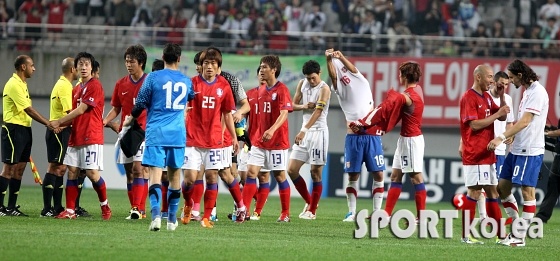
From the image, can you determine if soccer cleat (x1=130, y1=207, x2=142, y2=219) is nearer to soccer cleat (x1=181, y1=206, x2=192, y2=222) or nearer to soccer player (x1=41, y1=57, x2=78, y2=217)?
soccer cleat (x1=181, y1=206, x2=192, y2=222)

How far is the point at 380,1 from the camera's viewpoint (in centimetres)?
2350

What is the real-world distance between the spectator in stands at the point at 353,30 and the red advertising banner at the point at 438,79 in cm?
98

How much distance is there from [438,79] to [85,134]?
466 inches

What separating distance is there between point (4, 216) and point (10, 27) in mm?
12849

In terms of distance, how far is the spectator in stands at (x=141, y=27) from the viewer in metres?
21.8

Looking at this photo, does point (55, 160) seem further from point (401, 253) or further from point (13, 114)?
point (401, 253)

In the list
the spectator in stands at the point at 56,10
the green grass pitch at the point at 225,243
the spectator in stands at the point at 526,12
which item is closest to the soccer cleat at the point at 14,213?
the green grass pitch at the point at 225,243

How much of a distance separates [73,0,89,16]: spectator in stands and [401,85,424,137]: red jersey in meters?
15.4

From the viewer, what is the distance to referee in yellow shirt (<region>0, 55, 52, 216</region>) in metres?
11.7

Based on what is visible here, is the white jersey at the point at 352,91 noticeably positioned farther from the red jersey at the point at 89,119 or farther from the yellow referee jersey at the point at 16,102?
the yellow referee jersey at the point at 16,102

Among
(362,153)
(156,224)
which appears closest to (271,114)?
(362,153)

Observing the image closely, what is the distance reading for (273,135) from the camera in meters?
12.0

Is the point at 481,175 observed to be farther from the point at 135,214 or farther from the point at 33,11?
the point at 33,11

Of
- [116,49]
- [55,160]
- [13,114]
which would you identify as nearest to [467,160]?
[55,160]
